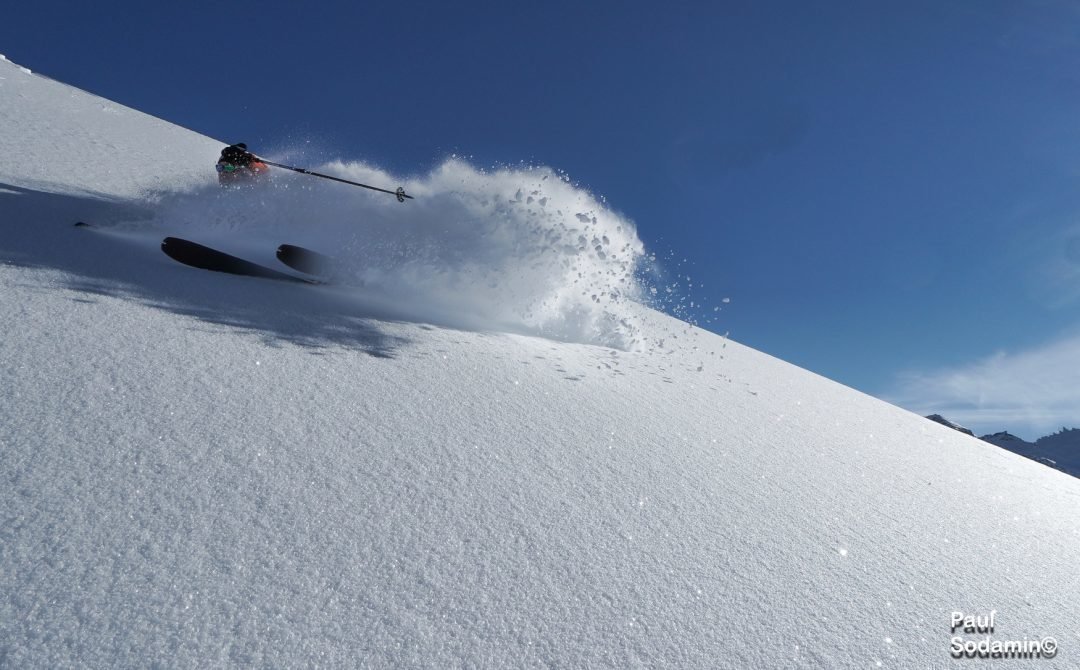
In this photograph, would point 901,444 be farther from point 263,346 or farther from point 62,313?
point 62,313

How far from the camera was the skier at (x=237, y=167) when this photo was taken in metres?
7.45

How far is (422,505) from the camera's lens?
1.81 metres

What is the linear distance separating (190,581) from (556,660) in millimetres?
941

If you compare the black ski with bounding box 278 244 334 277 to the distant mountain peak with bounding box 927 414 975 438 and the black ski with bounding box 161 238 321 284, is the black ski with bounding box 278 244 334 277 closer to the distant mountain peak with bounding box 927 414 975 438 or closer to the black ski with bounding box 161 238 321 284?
the black ski with bounding box 161 238 321 284

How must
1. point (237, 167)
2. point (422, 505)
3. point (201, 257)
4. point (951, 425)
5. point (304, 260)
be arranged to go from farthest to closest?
point (951, 425) < point (237, 167) < point (304, 260) < point (201, 257) < point (422, 505)

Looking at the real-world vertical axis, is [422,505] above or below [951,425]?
below

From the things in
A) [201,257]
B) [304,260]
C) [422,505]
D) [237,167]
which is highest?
[237,167]

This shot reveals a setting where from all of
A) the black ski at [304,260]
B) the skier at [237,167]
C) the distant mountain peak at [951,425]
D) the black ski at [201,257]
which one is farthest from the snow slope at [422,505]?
the distant mountain peak at [951,425]

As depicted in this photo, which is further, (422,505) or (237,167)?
(237,167)

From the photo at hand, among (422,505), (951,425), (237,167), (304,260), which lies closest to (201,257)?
(304,260)

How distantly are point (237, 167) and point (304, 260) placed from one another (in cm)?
322

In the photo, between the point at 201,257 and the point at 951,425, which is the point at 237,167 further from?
the point at 951,425

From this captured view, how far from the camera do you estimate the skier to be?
7.45 metres

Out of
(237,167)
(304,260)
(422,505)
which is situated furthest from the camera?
(237,167)
